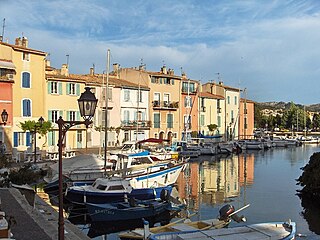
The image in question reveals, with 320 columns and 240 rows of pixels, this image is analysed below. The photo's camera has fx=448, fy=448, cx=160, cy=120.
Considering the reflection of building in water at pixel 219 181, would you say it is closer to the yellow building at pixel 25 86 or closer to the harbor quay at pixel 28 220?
the harbor quay at pixel 28 220

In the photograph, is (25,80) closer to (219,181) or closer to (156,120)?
(219,181)

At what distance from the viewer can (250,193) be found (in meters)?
28.2

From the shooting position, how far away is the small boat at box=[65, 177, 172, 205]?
21141 millimetres

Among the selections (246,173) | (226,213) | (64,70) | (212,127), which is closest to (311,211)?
(226,213)

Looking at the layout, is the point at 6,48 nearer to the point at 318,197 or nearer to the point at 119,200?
the point at 119,200

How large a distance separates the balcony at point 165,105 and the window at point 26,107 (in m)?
20.3

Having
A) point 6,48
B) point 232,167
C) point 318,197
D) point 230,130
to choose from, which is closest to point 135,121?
point 232,167

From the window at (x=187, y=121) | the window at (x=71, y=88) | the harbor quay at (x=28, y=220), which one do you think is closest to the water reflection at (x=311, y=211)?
the harbor quay at (x=28, y=220)

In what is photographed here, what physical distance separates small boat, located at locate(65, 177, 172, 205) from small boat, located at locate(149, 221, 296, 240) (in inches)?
273

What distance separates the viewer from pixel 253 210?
22562mm

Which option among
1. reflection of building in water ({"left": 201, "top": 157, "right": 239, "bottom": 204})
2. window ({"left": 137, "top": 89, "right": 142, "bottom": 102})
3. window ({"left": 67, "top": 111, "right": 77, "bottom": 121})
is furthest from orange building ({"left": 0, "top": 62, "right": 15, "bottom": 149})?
reflection of building in water ({"left": 201, "top": 157, "right": 239, "bottom": 204})

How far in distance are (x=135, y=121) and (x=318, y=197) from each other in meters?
32.4

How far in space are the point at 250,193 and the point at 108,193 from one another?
10.8 meters

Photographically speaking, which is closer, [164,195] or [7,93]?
[164,195]
